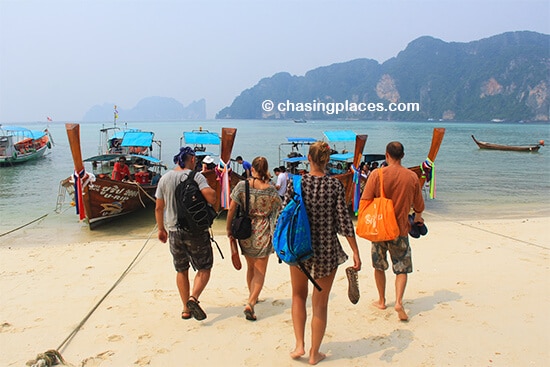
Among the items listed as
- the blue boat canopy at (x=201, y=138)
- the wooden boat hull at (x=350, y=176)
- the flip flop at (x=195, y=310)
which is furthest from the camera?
the blue boat canopy at (x=201, y=138)

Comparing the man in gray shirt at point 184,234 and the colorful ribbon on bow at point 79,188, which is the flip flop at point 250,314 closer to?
the man in gray shirt at point 184,234

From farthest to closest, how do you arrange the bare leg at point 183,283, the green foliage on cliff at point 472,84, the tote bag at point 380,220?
the green foliage on cliff at point 472,84 → the bare leg at point 183,283 → the tote bag at point 380,220

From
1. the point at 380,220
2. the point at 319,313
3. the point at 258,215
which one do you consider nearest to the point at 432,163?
the point at 380,220

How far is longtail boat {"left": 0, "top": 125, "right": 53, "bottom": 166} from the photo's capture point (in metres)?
25.8

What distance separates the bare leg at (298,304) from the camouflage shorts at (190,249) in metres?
1.00

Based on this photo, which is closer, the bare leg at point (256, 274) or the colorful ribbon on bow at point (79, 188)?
the bare leg at point (256, 274)

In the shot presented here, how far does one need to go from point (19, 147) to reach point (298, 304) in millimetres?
31050

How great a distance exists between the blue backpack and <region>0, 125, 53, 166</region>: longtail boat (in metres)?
27.9

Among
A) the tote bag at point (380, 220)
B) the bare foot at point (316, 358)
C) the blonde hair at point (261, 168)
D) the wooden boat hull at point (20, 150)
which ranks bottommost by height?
the wooden boat hull at point (20, 150)

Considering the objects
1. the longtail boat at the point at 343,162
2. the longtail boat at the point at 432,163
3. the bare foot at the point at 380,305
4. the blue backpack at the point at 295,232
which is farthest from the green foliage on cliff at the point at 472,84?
the blue backpack at the point at 295,232

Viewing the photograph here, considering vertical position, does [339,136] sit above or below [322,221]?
above

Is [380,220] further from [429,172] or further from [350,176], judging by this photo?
[429,172]

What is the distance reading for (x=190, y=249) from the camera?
367cm

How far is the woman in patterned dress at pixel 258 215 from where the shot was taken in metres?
3.58
